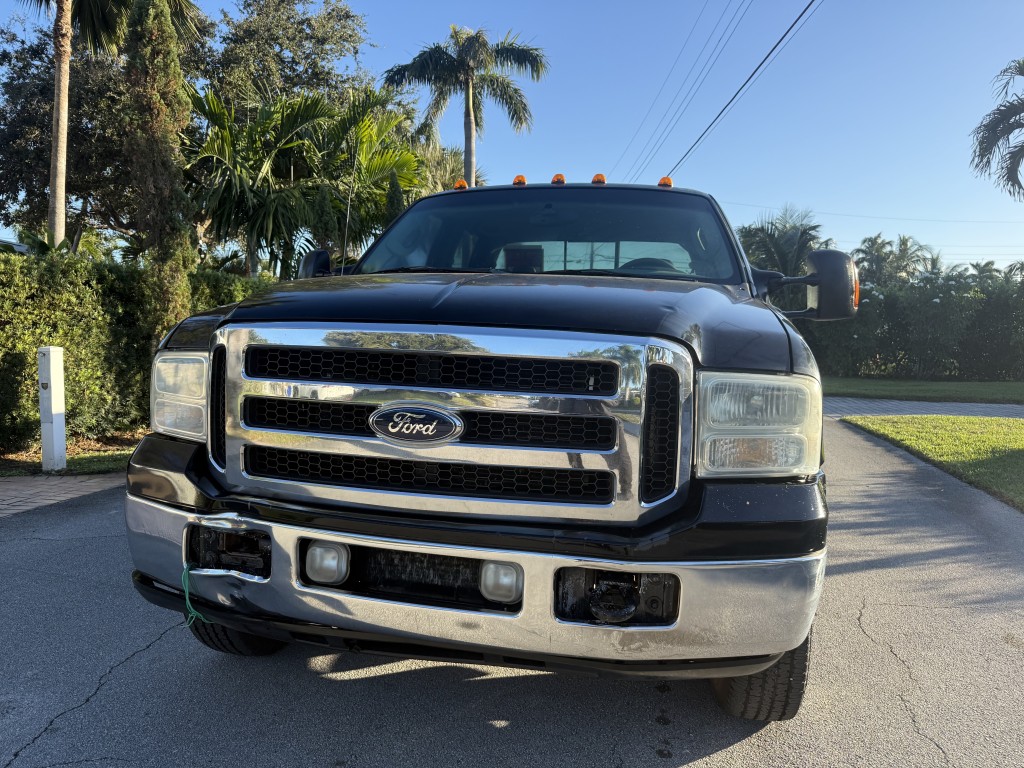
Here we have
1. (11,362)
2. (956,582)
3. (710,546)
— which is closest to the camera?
(710,546)

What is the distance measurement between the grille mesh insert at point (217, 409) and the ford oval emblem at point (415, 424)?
21.6 inches

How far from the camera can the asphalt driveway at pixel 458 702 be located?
7.73 feet

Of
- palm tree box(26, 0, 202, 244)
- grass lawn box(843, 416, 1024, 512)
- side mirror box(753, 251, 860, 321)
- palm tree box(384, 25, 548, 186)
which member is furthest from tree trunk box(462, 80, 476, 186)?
side mirror box(753, 251, 860, 321)

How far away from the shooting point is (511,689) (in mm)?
2766

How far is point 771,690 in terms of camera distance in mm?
2385

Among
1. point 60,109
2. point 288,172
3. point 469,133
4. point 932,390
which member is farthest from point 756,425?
point 469,133

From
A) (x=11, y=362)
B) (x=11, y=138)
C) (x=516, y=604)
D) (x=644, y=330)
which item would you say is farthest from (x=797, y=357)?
(x=11, y=138)

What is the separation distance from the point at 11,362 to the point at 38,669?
501 centimetres

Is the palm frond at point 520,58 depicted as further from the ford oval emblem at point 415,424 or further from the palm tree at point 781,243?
the ford oval emblem at point 415,424

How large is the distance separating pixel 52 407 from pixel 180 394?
522 centimetres

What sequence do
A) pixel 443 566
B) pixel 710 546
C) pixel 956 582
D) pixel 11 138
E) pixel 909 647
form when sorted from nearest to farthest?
1. pixel 710 546
2. pixel 443 566
3. pixel 909 647
4. pixel 956 582
5. pixel 11 138

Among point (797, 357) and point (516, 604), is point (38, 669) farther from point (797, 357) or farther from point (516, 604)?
point (797, 357)

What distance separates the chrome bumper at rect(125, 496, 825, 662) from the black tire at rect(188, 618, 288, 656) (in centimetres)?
81

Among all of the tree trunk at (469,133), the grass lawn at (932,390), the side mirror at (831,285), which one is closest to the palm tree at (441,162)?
the tree trunk at (469,133)
